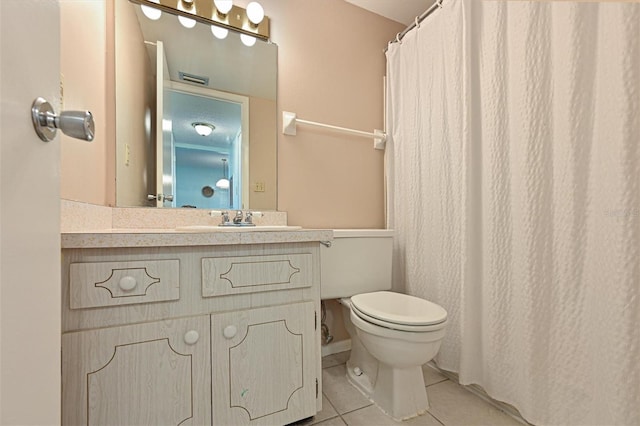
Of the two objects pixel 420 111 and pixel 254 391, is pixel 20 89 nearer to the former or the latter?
pixel 254 391

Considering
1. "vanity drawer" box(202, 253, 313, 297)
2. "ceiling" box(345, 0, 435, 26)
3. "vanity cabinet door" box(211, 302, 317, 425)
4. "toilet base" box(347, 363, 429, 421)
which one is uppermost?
"ceiling" box(345, 0, 435, 26)

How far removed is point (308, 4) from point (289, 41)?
28 centimetres

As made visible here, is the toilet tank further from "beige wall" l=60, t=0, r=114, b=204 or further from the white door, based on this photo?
the white door

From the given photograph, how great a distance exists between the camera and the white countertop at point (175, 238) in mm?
733

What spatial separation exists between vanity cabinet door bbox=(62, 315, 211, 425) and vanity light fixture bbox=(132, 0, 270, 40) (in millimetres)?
1455

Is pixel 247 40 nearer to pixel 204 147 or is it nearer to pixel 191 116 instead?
pixel 191 116

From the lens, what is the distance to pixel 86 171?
1023mm

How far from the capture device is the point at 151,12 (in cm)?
136

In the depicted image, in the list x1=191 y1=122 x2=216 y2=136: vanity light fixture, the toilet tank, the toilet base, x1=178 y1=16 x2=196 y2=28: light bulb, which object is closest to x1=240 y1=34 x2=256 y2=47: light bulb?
x1=178 y1=16 x2=196 y2=28: light bulb

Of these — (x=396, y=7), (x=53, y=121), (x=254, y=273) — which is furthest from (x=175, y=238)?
(x=396, y=7)

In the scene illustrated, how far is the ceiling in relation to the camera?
1.80 metres

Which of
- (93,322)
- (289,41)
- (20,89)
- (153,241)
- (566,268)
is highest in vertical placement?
(289,41)

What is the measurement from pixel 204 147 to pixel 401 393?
4.85 feet

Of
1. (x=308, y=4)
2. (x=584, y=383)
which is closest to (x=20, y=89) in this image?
(x=584, y=383)
